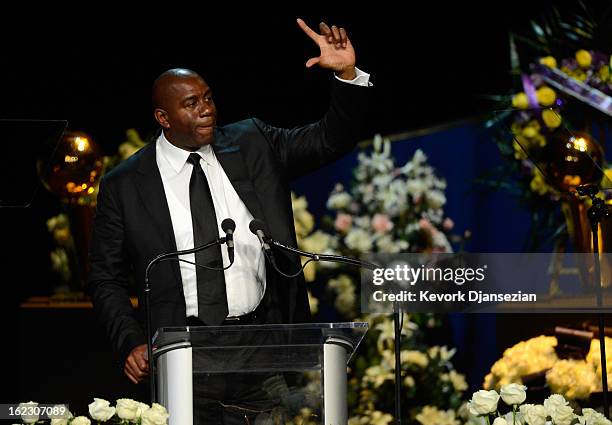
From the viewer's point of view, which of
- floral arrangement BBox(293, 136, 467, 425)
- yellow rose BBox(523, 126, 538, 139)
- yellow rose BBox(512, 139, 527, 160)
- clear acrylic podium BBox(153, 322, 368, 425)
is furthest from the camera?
floral arrangement BBox(293, 136, 467, 425)

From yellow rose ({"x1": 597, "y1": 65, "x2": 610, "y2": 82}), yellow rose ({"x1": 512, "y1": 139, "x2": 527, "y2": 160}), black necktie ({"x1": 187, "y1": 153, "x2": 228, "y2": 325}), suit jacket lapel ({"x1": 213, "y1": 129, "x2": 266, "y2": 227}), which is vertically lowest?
black necktie ({"x1": 187, "y1": 153, "x2": 228, "y2": 325})

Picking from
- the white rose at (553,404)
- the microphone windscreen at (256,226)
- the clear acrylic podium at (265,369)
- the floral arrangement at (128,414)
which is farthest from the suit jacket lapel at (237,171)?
the white rose at (553,404)

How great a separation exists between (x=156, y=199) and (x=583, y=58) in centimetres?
205

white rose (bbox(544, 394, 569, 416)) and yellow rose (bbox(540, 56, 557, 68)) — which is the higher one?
yellow rose (bbox(540, 56, 557, 68))

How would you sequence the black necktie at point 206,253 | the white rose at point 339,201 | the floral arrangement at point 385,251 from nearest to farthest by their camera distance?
the black necktie at point 206,253
the floral arrangement at point 385,251
the white rose at point 339,201

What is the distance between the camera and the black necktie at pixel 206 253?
342 cm

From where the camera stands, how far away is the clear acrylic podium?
8.63ft

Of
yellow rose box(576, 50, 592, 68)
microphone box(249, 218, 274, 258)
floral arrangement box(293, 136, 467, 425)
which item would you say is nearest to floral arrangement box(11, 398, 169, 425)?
microphone box(249, 218, 274, 258)

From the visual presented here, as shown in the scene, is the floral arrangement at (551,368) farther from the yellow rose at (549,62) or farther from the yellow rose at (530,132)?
the yellow rose at (549,62)

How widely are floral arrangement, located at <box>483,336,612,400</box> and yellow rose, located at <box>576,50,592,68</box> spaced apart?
1.10 meters

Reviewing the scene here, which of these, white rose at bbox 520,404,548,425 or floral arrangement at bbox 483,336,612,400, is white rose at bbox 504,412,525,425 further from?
floral arrangement at bbox 483,336,612,400

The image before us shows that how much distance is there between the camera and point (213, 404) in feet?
8.61

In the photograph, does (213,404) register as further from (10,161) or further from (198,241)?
(10,161)

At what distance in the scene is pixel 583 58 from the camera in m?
4.83
